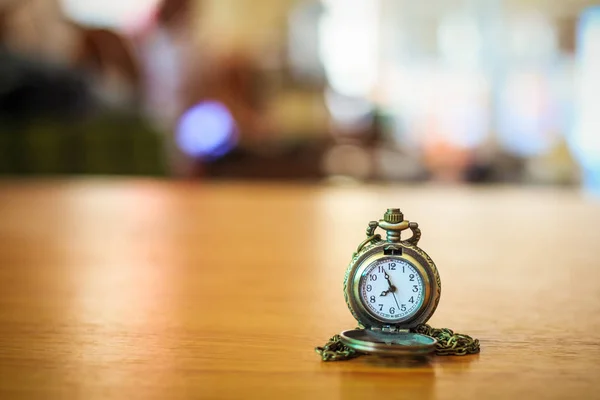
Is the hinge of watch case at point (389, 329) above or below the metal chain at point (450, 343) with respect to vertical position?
above

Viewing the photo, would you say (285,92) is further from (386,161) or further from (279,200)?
(279,200)

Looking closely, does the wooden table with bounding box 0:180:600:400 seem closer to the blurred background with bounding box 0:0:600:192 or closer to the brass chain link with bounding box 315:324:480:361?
the brass chain link with bounding box 315:324:480:361

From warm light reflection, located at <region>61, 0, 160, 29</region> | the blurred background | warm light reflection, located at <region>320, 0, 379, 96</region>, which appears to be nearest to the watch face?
the blurred background

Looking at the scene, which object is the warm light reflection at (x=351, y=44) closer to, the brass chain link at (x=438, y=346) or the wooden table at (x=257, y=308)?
the wooden table at (x=257, y=308)

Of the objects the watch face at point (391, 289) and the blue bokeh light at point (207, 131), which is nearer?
the watch face at point (391, 289)

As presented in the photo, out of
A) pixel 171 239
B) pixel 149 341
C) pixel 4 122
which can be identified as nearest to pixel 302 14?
pixel 4 122

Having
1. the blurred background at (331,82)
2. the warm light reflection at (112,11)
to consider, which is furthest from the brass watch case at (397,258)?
the warm light reflection at (112,11)

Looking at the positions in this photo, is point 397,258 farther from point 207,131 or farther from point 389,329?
point 207,131
